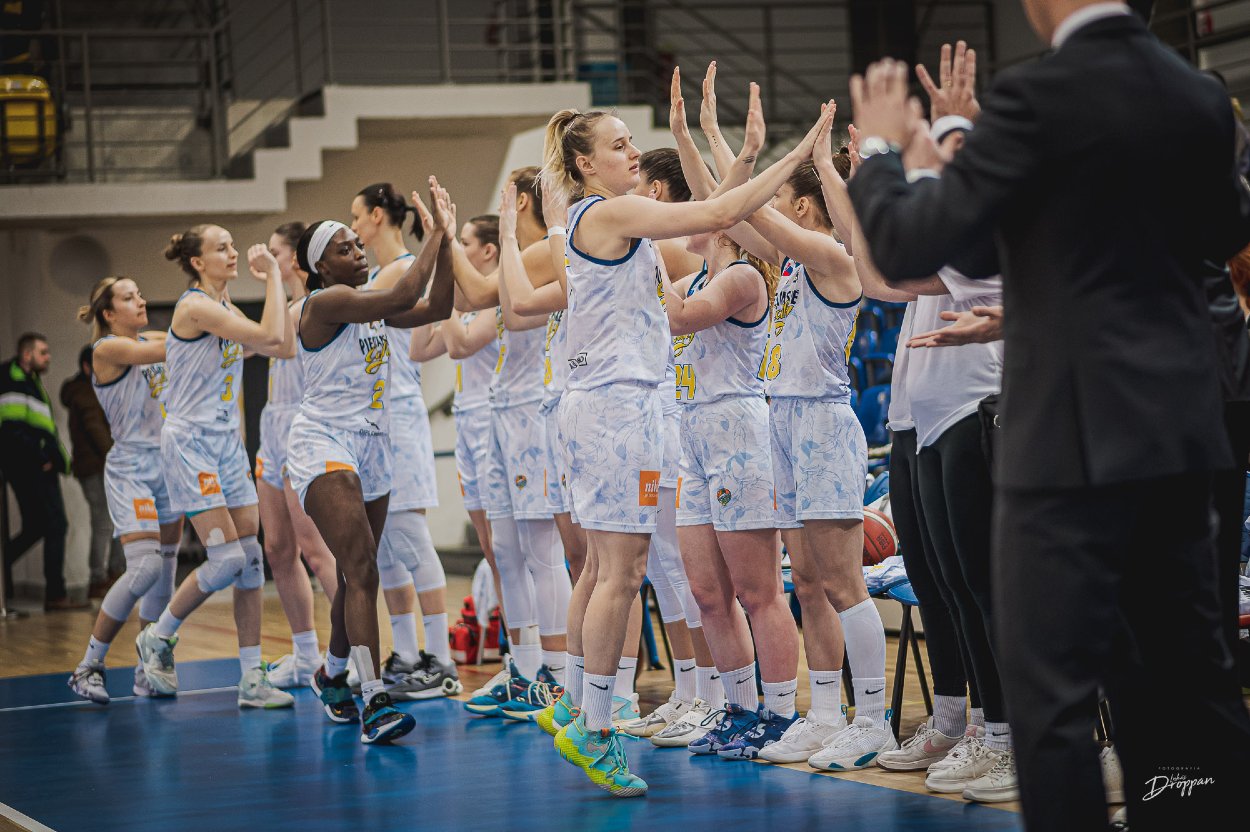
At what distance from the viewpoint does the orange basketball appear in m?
5.83

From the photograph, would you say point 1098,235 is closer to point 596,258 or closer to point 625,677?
point 596,258

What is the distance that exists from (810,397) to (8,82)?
952cm

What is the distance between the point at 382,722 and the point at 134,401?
271 centimetres

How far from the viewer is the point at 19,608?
11.7 m

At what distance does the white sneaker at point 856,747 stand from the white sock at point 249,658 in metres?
2.99

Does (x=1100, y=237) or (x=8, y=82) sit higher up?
(x=8, y=82)

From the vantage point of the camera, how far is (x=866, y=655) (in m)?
4.52

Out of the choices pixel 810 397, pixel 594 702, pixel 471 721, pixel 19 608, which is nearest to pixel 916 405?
pixel 810 397

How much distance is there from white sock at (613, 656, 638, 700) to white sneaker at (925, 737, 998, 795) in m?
1.59

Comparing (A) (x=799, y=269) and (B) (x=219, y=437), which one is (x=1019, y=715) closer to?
(A) (x=799, y=269)

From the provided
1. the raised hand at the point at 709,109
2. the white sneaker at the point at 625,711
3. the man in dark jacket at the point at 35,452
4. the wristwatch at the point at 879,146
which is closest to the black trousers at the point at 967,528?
the raised hand at the point at 709,109

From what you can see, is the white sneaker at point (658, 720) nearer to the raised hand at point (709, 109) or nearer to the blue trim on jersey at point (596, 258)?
the blue trim on jersey at point (596, 258)

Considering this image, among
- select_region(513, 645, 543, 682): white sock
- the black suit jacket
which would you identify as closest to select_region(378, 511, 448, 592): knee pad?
select_region(513, 645, 543, 682): white sock

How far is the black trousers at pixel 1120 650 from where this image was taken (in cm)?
221
